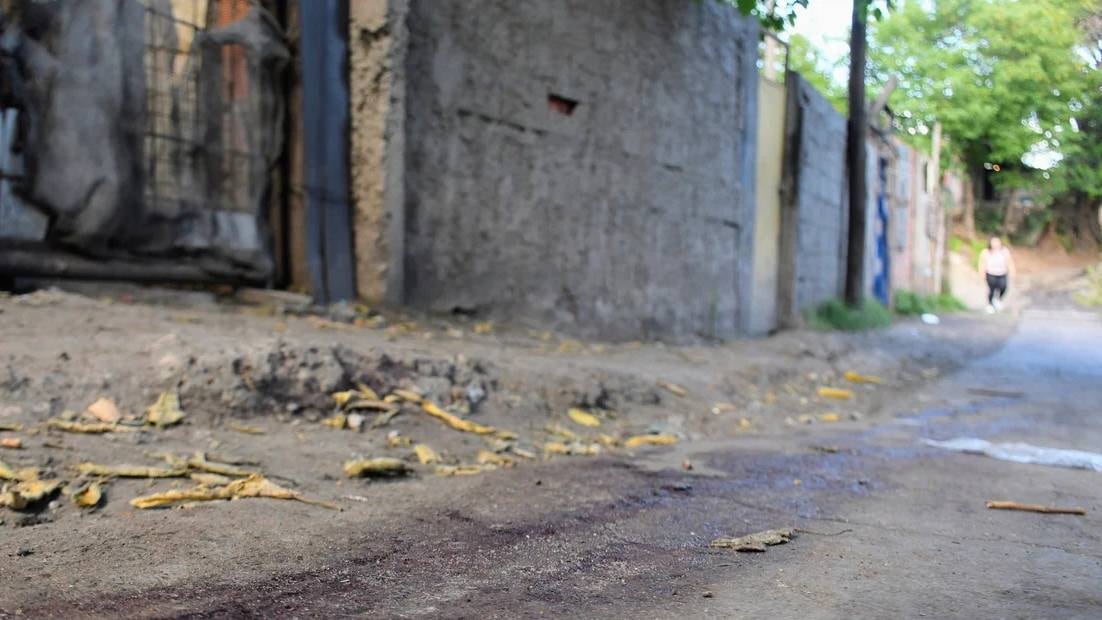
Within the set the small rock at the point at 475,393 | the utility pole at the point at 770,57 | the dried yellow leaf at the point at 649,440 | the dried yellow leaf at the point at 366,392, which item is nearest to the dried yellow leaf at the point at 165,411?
the dried yellow leaf at the point at 366,392

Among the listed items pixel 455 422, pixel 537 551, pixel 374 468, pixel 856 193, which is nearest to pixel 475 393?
pixel 455 422

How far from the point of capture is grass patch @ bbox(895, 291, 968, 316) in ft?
60.5

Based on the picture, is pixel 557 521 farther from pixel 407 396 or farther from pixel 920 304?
pixel 920 304

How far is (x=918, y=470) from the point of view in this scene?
12.8 ft

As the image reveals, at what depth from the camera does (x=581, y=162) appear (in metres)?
7.68

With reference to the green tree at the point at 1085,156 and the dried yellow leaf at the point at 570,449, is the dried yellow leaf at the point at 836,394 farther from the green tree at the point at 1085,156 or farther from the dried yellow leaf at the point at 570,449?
the green tree at the point at 1085,156

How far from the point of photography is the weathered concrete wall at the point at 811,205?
11.7 meters

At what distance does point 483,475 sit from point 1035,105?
→ 2473 centimetres

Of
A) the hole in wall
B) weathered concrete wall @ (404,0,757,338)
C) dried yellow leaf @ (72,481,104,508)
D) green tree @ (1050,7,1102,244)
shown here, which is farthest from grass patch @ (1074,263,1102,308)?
dried yellow leaf @ (72,481,104,508)

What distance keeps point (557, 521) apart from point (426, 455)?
3.49 ft

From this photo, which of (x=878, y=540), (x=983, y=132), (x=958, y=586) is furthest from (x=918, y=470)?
(x=983, y=132)

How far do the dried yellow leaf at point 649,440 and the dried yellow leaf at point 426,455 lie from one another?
1.20 metres

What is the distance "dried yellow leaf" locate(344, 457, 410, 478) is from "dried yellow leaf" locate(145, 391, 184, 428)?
742mm

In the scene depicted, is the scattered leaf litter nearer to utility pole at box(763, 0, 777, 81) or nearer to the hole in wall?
the hole in wall
